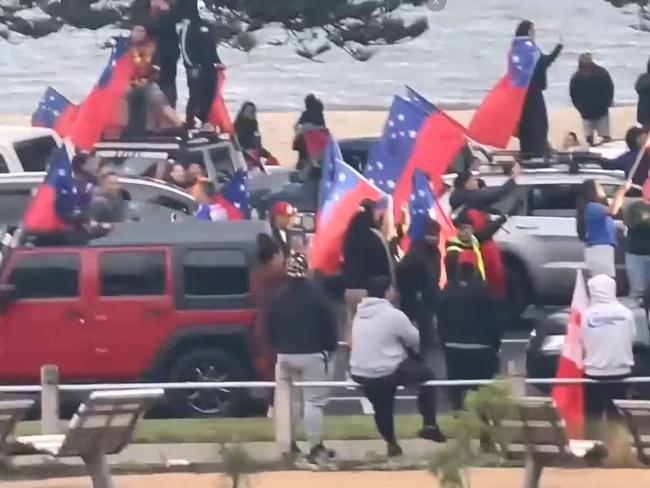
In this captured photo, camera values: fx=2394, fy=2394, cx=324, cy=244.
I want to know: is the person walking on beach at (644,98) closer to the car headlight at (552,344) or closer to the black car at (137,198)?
the black car at (137,198)

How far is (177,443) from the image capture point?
1686cm

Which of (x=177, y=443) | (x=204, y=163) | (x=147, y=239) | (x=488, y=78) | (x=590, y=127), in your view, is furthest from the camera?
(x=488, y=78)

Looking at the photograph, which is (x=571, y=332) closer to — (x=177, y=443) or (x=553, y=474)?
(x=553, y=474)

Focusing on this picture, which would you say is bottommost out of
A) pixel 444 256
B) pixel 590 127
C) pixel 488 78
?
pixel 488 78

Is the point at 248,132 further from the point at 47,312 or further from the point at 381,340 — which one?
the point at 381,340

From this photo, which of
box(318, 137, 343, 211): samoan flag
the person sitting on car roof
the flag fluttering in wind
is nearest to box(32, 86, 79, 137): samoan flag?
the person sitting on car roof

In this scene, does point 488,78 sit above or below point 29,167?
below

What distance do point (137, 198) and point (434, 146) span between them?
3268 millimetres

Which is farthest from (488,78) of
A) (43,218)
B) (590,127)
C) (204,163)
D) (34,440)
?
(34,440)

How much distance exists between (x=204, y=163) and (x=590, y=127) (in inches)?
335

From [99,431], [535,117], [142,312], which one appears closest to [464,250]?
[142,312]

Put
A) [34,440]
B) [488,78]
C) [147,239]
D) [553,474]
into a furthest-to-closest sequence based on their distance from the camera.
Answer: [488,78] < [147,239] < [553,474] < [34,440]

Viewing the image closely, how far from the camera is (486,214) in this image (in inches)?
845

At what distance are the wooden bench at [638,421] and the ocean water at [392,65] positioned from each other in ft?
174
